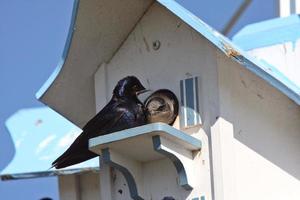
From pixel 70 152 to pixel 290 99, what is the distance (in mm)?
504

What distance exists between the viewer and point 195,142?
3.56 m

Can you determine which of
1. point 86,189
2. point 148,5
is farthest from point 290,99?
point 86,189

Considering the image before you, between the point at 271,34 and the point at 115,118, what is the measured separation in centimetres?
62

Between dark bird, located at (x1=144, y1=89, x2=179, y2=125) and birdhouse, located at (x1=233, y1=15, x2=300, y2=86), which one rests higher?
birdhouse, located at (x1=233, y1=15, x2=300, y2=86)

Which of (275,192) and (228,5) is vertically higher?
(228,5)

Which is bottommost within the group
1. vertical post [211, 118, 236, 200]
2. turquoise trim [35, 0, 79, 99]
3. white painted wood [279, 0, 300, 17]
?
vertical post [211, 118, 236, 200]

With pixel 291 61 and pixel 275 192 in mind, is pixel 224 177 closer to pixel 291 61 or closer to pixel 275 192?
pixel 275 192

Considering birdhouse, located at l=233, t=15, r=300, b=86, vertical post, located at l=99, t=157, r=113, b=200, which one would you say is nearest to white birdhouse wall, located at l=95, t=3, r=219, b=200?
vertical post, located at l=99, t=157, r=113, b=200

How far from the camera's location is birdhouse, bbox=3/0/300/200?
11.6ft

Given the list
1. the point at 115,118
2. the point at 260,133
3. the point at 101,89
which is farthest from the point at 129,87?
the point at 260,133

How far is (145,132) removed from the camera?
3.44 m

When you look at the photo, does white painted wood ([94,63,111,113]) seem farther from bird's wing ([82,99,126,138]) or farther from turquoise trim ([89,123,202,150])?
turquoise trim ([89,123,202,150])

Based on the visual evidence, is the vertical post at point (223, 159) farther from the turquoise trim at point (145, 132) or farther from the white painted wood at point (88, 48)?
the white painted wood at point (88, 48)

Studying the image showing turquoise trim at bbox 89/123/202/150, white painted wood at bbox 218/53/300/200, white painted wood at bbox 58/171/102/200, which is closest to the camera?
turquoise trim at bbox 89/123/202/150
